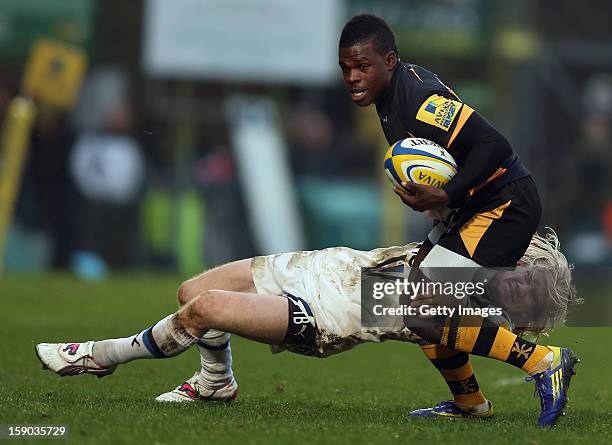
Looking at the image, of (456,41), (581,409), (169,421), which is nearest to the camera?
(169,421)

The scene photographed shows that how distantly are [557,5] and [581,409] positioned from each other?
47.9ft

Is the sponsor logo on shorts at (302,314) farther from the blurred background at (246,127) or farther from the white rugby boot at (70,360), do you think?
the blurred background at (246,127)

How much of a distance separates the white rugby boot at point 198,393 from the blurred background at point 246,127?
10791mm

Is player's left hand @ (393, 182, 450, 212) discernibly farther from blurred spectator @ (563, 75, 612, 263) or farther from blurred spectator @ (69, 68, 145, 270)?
blurred spectator @ (563, 75, 612, 263)

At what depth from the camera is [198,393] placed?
23.1 ft

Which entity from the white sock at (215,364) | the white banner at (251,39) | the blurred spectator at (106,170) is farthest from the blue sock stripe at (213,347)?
the white banner at (251,39)

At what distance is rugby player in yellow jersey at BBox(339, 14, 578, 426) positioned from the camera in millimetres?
6500

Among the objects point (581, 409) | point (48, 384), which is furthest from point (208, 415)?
point (581, 409)

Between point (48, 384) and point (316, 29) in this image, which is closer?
point (48, 384)

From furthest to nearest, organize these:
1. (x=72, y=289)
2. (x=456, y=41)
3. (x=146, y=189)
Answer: (x=456, y=41)
(x=146, y=189)
(x=72, y=289)

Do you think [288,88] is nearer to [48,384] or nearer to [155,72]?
A: [155,72]

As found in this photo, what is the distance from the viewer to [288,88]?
774 inches

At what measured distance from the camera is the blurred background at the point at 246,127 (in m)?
18.1

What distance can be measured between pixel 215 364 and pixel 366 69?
1.79 metres
